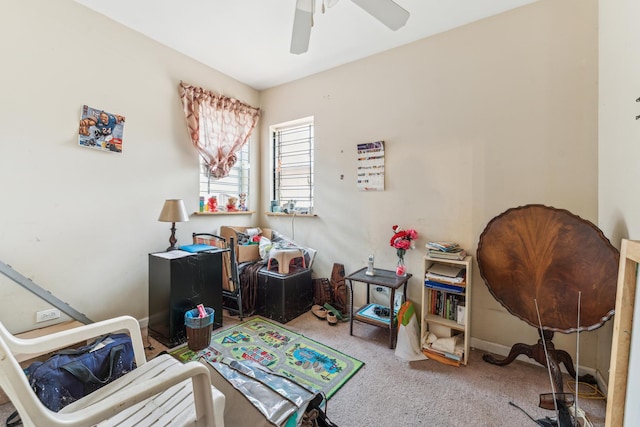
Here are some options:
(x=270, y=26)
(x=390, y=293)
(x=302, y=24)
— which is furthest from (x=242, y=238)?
(x=302, y=24)

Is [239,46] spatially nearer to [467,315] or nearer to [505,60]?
[505,60]

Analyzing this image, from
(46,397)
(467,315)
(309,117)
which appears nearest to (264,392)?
(46,397)

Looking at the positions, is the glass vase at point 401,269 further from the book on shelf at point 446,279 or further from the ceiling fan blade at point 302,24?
the ceiling fan blade at point 302,24

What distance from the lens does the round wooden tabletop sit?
5.11ft

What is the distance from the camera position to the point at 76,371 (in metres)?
1.47

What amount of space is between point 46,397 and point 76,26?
103 inches

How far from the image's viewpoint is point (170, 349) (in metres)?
2.20

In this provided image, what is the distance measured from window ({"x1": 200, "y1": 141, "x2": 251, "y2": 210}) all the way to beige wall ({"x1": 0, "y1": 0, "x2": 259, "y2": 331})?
297 millimetres

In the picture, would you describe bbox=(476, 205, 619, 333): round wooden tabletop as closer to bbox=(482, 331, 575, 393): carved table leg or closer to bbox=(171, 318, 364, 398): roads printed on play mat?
bbox=(482, 331, 575, 393): carved table leg

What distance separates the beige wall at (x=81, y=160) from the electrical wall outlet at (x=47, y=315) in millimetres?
43

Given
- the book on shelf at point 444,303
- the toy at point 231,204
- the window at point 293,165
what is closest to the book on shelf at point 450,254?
the book on shelf at point 444,303

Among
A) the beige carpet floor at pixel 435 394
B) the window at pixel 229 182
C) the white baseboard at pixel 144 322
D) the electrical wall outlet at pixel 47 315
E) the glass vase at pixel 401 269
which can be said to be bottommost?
the beige carpet floor at pixel 435 394

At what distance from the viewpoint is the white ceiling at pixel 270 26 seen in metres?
2.13

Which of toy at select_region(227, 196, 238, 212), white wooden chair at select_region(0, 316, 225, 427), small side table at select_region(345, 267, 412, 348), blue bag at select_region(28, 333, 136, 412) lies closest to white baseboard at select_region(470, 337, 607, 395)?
small side table at select_region(345, 267, 412, 348)
